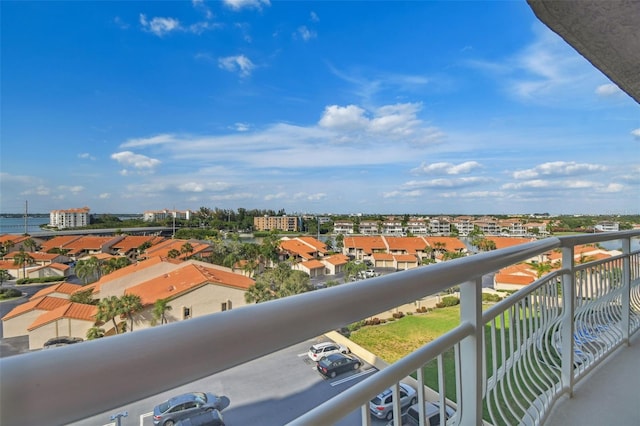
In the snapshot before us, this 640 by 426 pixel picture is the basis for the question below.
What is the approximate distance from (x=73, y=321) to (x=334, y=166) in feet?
28.4

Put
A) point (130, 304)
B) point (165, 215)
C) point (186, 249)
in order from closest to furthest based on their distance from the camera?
point (130, 304), point (165, 215), point (186, 249)

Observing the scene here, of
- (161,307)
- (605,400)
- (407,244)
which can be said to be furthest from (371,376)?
(161,307)

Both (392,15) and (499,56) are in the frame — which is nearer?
(392,15)

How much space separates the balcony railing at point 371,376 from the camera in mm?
264

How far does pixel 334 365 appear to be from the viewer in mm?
954

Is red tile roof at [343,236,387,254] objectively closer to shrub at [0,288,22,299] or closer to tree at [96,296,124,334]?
tree at [96,296,124,334]

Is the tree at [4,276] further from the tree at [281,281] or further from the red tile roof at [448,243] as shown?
the red tile roof at [448,243]

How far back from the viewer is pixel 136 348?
0.31 m

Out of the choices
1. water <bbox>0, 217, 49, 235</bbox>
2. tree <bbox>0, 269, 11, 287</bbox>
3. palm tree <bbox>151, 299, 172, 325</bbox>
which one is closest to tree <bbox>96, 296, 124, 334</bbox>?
palm tree <bbox>151, 299, 172, 325</bbox>

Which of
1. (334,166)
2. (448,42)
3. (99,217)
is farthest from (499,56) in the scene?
(99,217)

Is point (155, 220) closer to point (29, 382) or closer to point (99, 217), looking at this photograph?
point (99, 217)

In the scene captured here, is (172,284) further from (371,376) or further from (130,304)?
(371,376)

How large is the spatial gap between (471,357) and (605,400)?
1.50 m

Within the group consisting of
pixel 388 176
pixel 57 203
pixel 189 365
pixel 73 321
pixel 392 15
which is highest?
pixel 392 15
